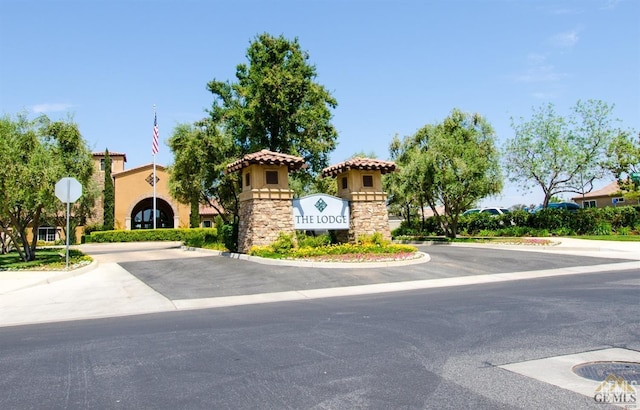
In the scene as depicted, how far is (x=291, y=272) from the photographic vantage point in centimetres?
1389

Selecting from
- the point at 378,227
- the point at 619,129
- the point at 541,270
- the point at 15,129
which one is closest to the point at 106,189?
the point at 15,129

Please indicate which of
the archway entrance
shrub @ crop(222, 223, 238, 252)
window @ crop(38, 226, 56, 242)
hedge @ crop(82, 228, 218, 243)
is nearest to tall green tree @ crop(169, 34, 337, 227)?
shrub @ crop(222, 223, 238, 252)

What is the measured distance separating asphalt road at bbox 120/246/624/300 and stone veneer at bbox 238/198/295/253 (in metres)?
1.29

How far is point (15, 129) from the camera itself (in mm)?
16891

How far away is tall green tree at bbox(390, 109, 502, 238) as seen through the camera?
2534 centimetres

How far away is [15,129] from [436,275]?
1618cm

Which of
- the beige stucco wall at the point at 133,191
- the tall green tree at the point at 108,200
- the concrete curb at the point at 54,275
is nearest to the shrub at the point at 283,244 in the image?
the concrete curb at the point at 54,275

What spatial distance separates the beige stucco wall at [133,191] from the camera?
44719 mm

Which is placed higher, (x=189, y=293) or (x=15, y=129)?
(x=15, y=129)

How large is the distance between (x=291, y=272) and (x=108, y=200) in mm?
35895

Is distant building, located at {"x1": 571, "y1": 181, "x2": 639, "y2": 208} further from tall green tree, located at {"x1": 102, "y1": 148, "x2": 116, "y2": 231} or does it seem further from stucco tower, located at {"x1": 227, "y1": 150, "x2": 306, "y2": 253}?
tall green tree, located at {"x1": 102, "y1": 148, "x2": 116, "y2": 231}

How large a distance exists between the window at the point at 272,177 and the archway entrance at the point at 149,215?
3276 cm

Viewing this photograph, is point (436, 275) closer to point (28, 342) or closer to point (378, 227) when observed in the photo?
point (378, 227)

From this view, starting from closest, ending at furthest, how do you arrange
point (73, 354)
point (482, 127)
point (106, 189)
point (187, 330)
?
point (73, 354) → point (187, 330) → point (482, 127) → point (106, 189)
